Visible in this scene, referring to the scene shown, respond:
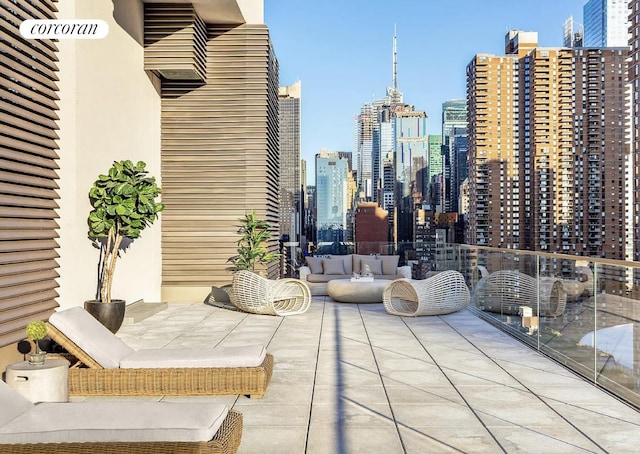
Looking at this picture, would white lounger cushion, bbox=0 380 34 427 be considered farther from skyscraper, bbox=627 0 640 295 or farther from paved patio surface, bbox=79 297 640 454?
skyscraper, bbox=627 0 640 295

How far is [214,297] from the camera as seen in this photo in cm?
1002

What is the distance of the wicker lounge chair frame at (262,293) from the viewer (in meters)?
8.40

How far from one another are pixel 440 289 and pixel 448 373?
3421 millimetres

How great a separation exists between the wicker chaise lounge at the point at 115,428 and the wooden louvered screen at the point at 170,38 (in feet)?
23.3

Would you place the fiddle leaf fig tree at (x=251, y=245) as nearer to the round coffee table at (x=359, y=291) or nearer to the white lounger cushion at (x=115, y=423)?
the round coffee table at (x=359, y=291)

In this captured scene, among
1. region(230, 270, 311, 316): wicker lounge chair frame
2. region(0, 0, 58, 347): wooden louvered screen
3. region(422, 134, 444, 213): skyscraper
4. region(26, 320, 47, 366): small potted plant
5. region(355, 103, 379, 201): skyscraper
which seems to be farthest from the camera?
region(355, 103, 379, 201): skyscraper

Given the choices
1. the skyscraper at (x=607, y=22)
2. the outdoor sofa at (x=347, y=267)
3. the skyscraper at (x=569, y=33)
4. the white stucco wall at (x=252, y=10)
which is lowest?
the outdoor sofa at (x=347, y=267)

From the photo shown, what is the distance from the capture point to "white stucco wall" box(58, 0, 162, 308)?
639 cm

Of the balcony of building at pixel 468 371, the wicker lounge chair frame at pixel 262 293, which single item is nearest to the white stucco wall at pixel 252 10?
the wicker lounge chair frame at pixel 262 293

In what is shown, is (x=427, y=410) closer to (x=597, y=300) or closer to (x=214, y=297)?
(x=597, y=300)

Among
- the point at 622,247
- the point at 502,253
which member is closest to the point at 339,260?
the point at 502,253

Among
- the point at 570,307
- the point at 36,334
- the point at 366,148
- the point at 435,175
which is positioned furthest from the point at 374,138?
the point at 36,334

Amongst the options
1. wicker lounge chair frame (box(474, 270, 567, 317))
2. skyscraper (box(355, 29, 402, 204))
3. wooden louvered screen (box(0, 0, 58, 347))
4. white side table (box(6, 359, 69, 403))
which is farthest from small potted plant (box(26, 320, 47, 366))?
skyscraper (box(355, 29, 402, 204))

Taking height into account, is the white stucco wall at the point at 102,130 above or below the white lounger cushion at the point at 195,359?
above
